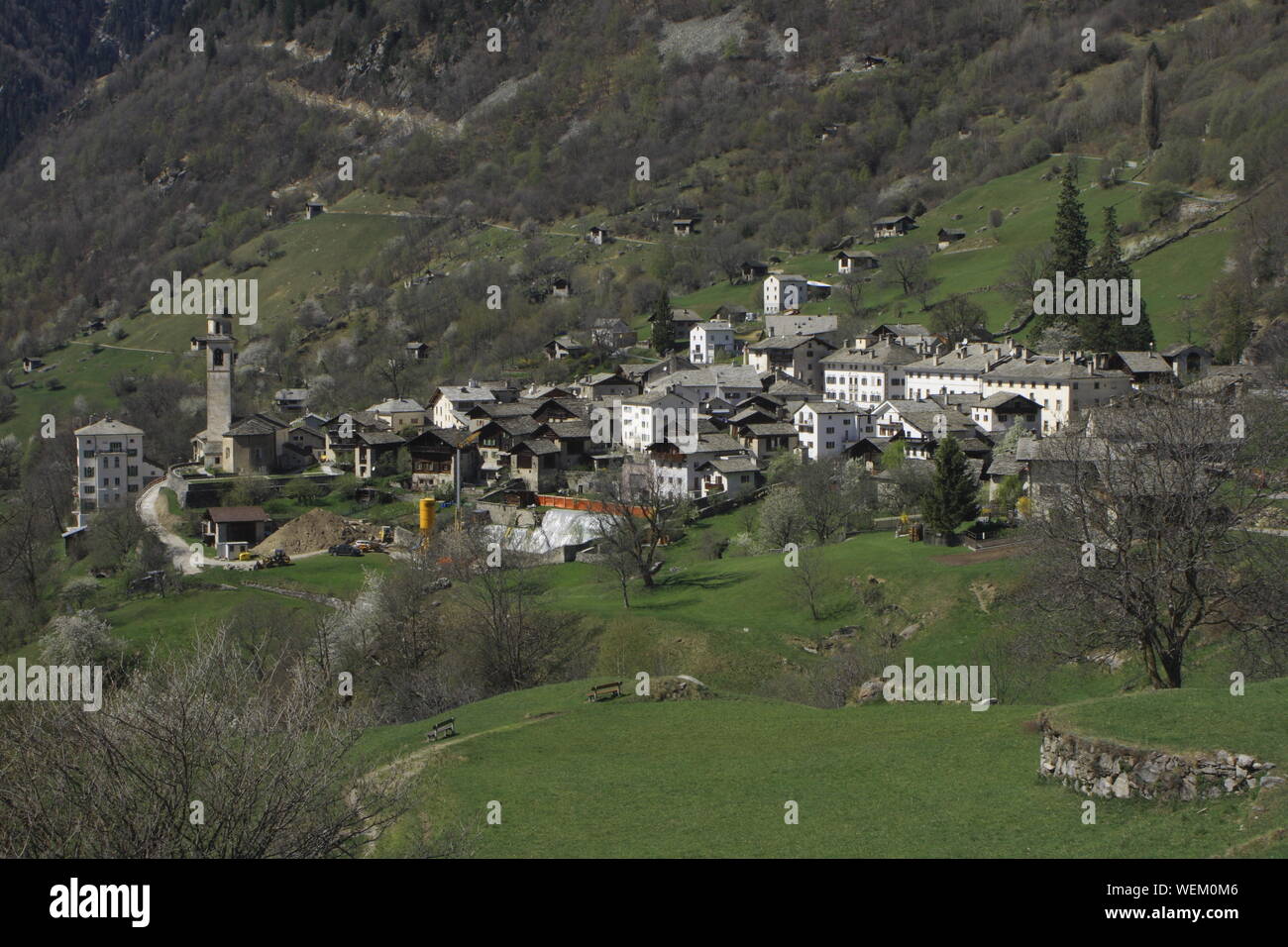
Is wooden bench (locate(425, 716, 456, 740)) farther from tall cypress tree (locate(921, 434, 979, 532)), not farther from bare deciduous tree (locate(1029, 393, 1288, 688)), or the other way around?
tall cypress tree (locate(921, 434, 979, 532))

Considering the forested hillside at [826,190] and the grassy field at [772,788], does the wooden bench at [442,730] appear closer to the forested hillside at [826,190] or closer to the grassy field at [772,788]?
the grassy field at [772,788]

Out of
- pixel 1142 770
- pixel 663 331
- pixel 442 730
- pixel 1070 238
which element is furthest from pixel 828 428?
pixel 1142 770

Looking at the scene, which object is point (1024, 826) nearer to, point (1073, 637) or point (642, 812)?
point (642, 812)

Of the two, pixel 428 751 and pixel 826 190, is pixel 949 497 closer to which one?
pixel 428 751

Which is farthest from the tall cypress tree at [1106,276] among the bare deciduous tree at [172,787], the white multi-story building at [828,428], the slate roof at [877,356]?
the bare deciduous tree at [172,787]

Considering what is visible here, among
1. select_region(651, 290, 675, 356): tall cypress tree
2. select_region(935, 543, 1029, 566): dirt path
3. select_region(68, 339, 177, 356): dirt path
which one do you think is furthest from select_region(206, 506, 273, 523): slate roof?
select_region(68, 339, 177, 356): dirt path
